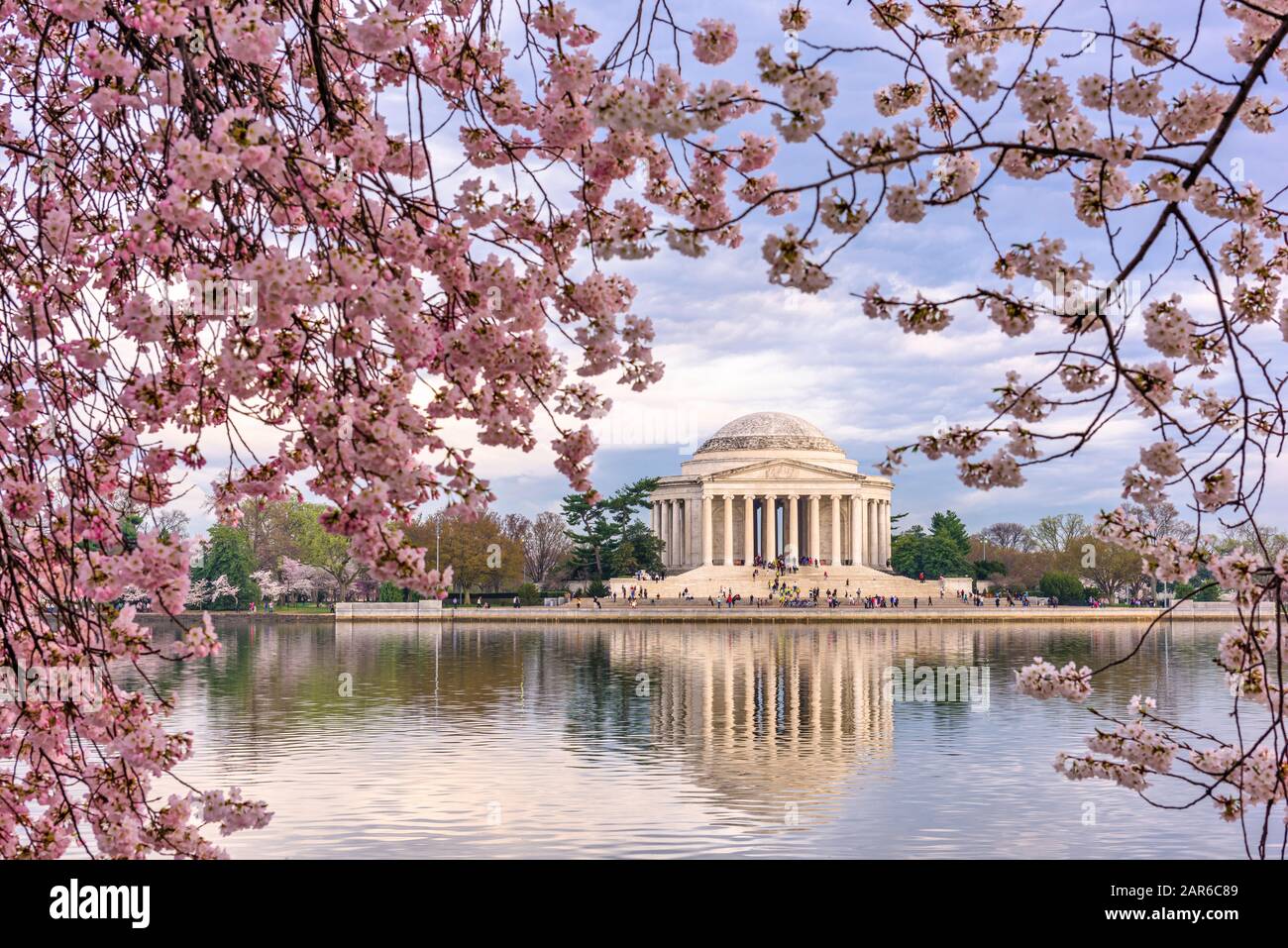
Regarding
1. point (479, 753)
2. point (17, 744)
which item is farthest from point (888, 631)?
point (17, 744)

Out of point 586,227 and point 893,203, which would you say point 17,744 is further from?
point 893,203

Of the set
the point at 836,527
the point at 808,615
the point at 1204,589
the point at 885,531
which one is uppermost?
the point at 836,527

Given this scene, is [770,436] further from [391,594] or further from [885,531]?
[391,594]

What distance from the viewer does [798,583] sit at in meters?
89.8

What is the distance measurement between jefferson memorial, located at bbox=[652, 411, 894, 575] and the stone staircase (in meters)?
8.90

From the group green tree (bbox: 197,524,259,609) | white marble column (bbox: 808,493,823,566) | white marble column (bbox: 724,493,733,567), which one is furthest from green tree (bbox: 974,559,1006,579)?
green tree (bbox: 197,524,259,609)

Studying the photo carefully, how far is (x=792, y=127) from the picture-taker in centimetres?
505

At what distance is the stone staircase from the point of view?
8800 cm

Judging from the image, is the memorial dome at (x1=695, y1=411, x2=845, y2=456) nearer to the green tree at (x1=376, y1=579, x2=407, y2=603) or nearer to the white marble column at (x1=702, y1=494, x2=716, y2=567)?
the white marble column at (x1=702, y1=494, x2=716, y2=567)

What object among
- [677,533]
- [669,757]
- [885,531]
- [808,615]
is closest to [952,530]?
[885,531]

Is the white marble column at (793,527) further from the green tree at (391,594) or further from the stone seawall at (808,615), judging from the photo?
the green tree at (391,594)

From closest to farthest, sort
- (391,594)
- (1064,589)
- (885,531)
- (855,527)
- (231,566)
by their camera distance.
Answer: (1064,589) < (391,594) < (231,566) < (855,527) < (885,531)

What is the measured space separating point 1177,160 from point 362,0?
361 cm

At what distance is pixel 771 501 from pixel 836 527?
684cm
